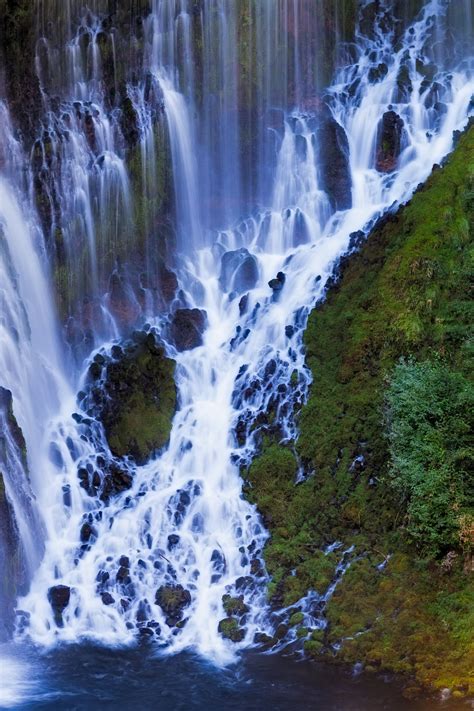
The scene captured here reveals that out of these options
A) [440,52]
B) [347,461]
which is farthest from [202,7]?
[347,461]

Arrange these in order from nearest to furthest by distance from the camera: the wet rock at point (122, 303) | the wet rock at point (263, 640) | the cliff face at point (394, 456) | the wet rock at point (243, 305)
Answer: the cliff face at point (394, 456) → the wet rock at point (263, 640) → the wet rock at point (243, 305) → the wet rock at point (122, 303)

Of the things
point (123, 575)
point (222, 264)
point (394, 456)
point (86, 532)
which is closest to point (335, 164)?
point (222, 264)

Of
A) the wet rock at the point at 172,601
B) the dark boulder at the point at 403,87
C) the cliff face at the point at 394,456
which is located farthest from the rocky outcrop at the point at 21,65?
the wet rock at the point at 172,601

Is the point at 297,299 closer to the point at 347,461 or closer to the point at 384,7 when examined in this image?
the point at 347,461

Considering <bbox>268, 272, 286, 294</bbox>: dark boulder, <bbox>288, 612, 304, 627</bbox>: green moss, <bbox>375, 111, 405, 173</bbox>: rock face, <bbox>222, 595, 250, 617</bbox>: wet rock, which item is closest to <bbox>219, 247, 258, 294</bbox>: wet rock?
<bbox>268, 272, 286, 294</bbox>: dark boulder

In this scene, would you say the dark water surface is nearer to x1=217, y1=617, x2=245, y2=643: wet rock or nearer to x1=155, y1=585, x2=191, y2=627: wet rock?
x1=217, y1=617, x2=245, y2=643: wet rock

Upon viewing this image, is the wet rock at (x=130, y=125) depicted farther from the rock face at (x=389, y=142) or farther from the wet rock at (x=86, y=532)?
the wet rock at (x=86, y=532)

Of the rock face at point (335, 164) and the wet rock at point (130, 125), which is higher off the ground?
the wet rock at point (130, 125)
